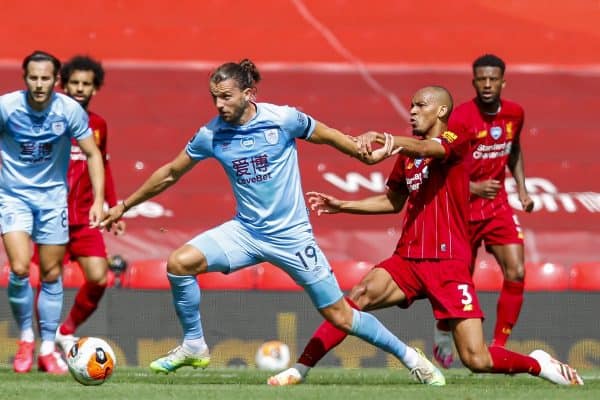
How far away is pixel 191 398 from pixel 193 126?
896 centimetres

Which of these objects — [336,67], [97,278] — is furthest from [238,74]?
[336,67]

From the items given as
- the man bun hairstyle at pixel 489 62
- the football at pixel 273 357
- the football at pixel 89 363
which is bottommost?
the football at pixel 273 357

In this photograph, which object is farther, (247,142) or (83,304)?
(83,304)

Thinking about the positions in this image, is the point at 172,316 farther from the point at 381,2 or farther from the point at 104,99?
the point at 381,2

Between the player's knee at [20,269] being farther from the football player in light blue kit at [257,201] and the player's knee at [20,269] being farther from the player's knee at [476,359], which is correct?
the player's knee at [476,359]

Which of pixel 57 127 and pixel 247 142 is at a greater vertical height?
pixel 57 127

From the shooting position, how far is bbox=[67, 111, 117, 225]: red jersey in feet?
33.4

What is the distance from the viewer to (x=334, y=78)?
16.1m

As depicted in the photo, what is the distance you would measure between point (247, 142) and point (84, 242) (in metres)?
2.84

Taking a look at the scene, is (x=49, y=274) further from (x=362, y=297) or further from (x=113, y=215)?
(x=362, y=297)

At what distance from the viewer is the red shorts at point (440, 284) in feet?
25.9

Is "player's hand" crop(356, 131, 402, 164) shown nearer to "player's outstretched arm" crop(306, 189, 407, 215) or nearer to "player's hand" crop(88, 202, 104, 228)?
"player's outstretched arm" crop(306, 189, 407, 215)

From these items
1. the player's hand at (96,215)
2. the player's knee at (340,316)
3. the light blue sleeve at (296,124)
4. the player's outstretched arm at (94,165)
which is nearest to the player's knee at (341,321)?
the player's knee at (340,316)

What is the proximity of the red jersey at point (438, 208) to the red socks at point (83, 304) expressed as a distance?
9.47 feet
